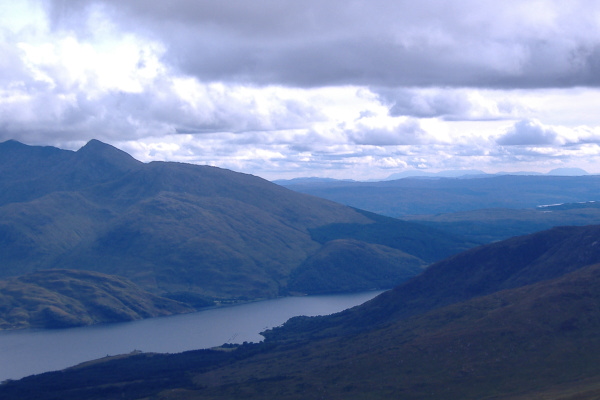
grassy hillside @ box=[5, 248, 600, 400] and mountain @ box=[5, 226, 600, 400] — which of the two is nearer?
mountain @ box=[5, 226, 600, 400]

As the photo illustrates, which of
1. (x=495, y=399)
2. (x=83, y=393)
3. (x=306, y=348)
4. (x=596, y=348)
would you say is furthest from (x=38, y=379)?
(x=596, y=348)

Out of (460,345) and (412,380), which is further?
(460,345)

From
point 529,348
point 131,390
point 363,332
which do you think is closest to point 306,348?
point 363,332

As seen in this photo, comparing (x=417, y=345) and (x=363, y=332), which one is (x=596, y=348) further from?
(x=363, y=332)

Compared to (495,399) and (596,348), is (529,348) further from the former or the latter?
(495,399)

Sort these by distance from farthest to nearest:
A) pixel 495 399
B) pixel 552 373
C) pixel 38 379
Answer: pixel 38 379
pixel 552 373
pixel 495 399

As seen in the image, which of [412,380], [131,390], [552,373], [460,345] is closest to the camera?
[552,373]

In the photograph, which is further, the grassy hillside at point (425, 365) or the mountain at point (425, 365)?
the grassy hillside at point (425, 365)
